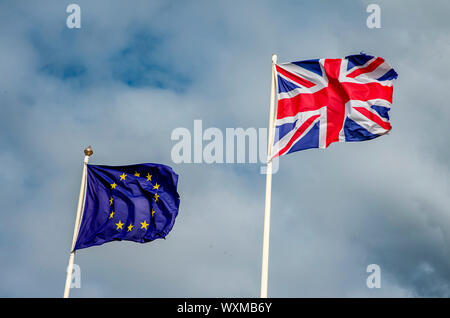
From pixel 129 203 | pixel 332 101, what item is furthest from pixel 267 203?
pixel 129 203

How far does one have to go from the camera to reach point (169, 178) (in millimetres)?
27453

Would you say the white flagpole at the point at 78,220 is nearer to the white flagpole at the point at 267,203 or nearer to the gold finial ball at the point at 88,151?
the gold finial ball at the point at 88,151

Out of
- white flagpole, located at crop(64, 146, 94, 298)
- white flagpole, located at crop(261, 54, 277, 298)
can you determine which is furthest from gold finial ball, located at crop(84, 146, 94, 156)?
white flagpole, located at crop(261, 54, 277, 298)

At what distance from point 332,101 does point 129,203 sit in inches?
396

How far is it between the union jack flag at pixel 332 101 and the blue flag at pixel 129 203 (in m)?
7.11

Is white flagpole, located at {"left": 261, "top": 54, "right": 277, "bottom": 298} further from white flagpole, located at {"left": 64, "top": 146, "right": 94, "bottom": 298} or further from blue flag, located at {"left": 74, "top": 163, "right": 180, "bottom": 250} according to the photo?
white flagpole, located at {"left": 64, "top": 146, "right": 94, "bottom": 298}

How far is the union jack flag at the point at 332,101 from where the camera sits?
22641 millimetres

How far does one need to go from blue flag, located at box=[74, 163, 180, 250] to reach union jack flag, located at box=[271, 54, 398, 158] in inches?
280

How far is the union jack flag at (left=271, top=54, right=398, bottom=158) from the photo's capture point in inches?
891
